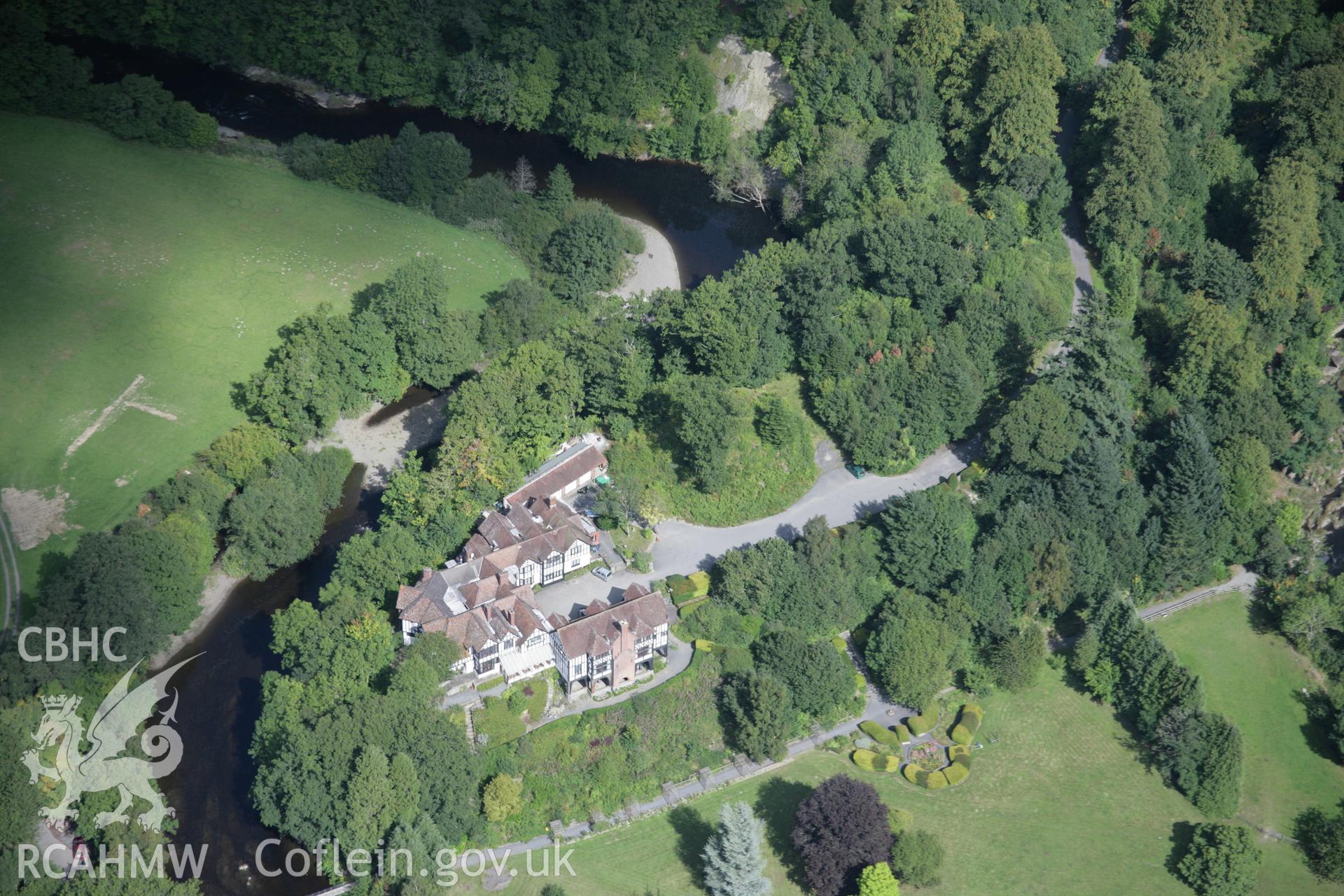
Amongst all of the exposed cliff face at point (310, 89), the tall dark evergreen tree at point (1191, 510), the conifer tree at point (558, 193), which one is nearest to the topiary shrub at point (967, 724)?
the tall dark evergreen tree at point (1191, 510)

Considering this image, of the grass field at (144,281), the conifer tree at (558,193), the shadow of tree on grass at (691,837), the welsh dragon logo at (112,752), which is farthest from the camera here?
the conifer tree at (558,193)

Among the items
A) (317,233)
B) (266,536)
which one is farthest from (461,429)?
(317,233)

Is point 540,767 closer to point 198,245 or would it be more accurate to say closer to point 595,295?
point 595,295

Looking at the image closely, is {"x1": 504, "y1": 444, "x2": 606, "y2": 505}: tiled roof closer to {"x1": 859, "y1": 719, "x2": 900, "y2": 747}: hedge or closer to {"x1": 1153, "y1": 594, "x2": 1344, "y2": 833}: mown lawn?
{"x1": 859, "y1": 719, "x2": 900, "y2": 747}: hedge

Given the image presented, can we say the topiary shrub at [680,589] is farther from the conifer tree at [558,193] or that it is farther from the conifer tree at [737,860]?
the conifer tree at [558,193]

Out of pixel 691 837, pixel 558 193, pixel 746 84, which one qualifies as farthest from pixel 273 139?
pixel 691 837

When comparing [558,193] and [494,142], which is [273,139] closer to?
[494,142]
